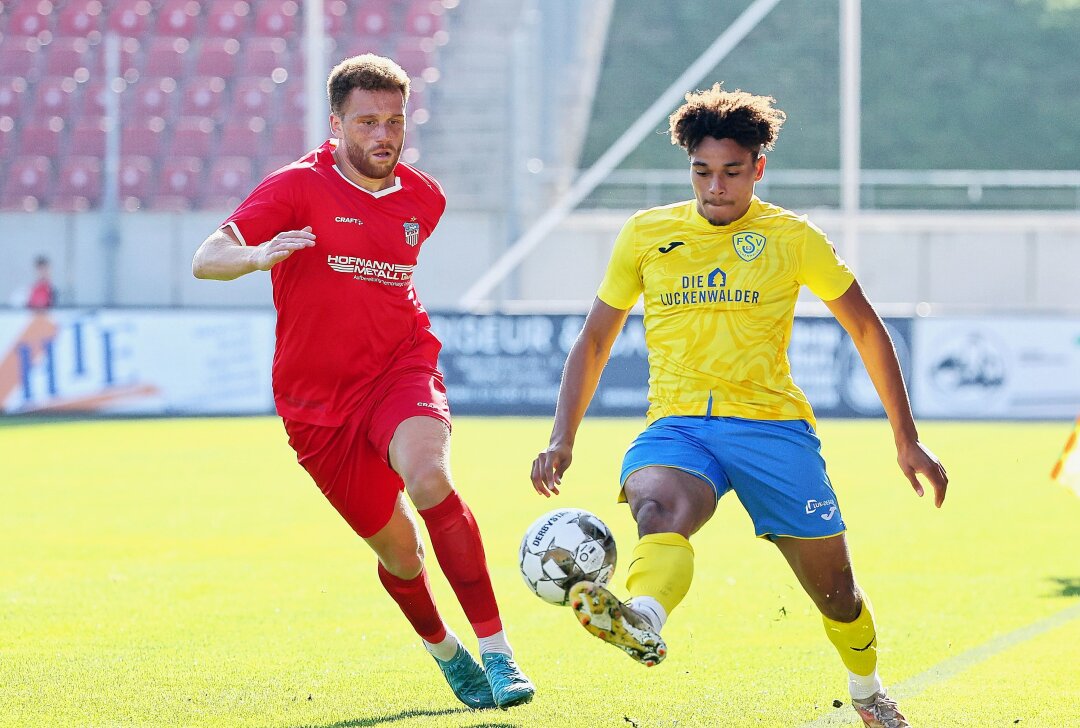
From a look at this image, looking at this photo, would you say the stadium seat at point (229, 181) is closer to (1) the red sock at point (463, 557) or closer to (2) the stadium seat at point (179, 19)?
(2) the stadium seat at point (179, 19)

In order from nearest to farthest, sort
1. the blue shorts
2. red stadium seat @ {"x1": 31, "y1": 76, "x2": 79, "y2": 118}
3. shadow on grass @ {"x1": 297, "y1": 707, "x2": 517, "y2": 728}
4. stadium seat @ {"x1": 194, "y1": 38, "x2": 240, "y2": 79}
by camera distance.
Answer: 1. the blue shorts
2. shadow on grass @ {"x1": 297, "y1": 707, "x2": 517, "y2": 728}
3. red stadium seat @ {"x1": 31, "y1": 76, "x2": 79, "y2": 118}
4. stadium seat @ {"x1": 194, "y1": 38, "x2": 240, "y2": 79}

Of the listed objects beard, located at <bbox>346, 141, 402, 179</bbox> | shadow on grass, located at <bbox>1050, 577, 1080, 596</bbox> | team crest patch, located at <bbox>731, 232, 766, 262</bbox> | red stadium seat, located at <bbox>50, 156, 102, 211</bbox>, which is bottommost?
shadow on grass, located at <bbox>1050, 577, 1080, 596</bbox>

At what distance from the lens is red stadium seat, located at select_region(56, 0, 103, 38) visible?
2481cm

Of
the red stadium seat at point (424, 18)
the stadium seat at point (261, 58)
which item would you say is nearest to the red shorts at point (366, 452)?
the stadium seat at point (261, 58)

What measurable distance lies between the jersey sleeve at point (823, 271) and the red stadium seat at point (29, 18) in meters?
22.0

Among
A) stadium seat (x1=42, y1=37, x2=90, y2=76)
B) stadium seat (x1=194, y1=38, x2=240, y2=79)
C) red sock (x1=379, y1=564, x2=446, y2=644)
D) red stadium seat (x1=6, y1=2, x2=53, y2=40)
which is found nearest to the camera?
red sock (x1=379, y1=564, x2=446, y2=644)

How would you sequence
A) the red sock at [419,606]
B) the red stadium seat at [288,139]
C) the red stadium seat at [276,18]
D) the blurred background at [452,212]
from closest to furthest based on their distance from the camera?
the red sock at [419,606] → the blurred background at [452,212] → the red stadium seat at [288,139] → the red stadium seat at [276,18]

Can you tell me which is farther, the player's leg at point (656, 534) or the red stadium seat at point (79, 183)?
the red stadium seat at point (79, 183)

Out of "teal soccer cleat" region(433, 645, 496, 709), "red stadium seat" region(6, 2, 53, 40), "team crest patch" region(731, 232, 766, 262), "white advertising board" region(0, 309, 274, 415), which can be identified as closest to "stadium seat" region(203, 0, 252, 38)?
"red stadium seat" region(6, 2, 53, 40)

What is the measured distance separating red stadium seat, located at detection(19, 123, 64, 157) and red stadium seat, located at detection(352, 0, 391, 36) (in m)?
4.95

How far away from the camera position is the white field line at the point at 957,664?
5047 mm

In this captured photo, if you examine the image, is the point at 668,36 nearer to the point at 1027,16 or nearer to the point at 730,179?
the point at 1027,16

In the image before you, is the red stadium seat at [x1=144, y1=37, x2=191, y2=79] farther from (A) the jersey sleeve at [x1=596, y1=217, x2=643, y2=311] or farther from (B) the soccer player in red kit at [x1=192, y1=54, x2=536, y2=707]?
(A) the jersey sleeve at [x1=596, y1=217, x2=643, y2=311]

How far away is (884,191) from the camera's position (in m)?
22.5
